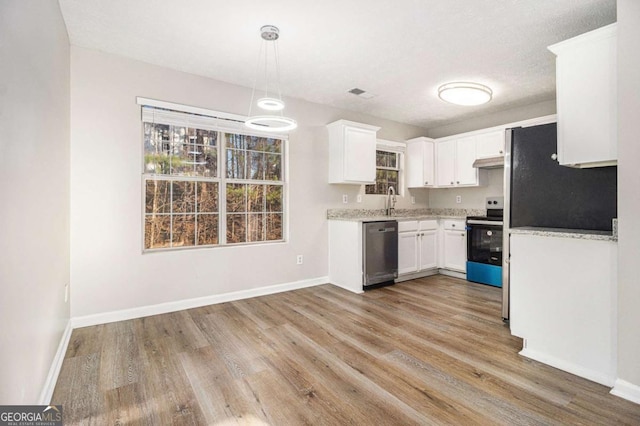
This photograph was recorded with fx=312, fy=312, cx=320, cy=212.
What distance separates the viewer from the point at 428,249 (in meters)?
4.87

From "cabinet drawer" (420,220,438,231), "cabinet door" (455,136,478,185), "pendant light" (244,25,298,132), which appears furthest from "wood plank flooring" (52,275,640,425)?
"cabinet door" (455,136,478,185)

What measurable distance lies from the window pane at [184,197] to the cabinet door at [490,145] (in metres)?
4.10

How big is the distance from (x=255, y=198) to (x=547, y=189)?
307 centimetres

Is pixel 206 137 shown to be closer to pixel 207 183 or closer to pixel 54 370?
pixel 207 183

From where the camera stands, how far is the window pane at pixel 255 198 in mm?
3953

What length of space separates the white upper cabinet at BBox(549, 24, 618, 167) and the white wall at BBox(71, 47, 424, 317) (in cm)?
312

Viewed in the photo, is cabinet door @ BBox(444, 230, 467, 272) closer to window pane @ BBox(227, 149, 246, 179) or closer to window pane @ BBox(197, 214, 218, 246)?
window pane @ BBox(227, 149, 246, 179)

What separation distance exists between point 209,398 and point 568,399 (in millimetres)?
2080

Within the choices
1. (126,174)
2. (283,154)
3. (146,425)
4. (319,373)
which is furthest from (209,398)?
(283,154)

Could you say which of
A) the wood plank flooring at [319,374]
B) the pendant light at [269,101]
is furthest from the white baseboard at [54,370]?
the pendant light at [269,101]

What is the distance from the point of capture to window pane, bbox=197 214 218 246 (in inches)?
141

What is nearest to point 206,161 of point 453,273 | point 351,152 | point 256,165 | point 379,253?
point 256,165

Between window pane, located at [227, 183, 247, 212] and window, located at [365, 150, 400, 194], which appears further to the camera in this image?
window, located at [365, 150, 400, 194]

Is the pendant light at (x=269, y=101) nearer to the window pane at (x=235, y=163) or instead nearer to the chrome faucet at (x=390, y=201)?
the window pane at (x=235, y=163)
